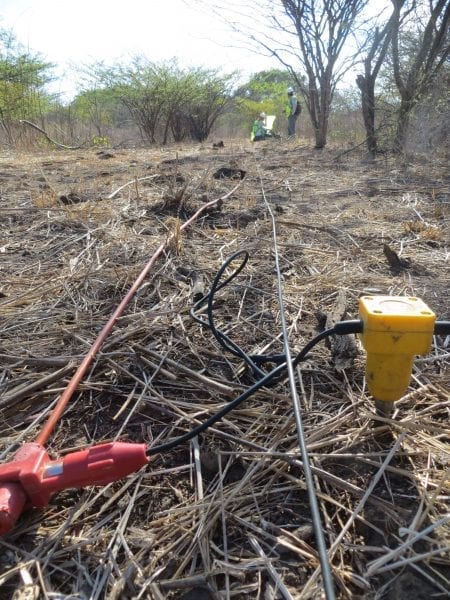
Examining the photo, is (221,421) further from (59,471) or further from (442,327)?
(442,327)

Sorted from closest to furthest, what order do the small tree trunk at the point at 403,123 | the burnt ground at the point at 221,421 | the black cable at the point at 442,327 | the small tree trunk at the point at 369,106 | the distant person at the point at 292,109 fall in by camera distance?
the burnt ground at the point at 221,421, the black cable at the point at 442,327, the small tree trunk at the point at 403,123, the small tree trunk at the point at 369,106, the distant person at the point at 292,109

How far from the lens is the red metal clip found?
73 centimetres

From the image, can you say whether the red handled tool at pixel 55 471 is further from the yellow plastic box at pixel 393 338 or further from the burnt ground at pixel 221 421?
the yellow plastic box at pixel 393 338

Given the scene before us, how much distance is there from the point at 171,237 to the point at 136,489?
1.46 metres

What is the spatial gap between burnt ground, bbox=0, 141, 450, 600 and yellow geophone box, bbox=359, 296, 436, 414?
0.16m

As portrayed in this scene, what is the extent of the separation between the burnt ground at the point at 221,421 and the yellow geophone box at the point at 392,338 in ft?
0.52

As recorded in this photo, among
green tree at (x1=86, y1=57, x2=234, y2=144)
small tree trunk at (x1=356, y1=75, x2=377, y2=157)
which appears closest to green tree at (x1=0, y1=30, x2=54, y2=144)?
green tree at (x1=86, y1=57, x2=234, y2=144)

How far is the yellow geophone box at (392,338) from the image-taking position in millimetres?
770

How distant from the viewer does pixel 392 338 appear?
2.58 ft

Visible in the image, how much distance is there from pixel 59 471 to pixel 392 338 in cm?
72

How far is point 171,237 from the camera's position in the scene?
209 centimetres

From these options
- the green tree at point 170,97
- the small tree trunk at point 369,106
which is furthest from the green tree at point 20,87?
the small tree trunk at point 369,106

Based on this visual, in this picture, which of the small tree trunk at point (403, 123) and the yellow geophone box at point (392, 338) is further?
the small tree trunk at point (403, 123)

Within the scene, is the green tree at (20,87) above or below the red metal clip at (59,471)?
above
